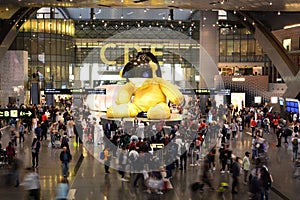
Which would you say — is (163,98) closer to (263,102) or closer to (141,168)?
(263,102)

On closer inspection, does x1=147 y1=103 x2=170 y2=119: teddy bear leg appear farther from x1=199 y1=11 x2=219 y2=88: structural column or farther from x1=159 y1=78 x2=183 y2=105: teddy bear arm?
x1=199 y1=11 x2=219 y2=88: structural column

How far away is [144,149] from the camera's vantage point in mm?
17250

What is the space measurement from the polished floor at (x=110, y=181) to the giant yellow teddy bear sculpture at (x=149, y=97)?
1009 cm

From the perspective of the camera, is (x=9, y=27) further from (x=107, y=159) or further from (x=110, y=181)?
(x=110, y=181)

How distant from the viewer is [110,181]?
53.3 ft

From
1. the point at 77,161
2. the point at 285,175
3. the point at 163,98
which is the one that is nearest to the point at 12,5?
the point at 163,98

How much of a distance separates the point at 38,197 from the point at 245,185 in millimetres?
6076

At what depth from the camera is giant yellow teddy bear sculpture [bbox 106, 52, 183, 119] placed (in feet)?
108

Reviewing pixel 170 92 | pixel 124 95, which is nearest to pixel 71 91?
pixel 124 95

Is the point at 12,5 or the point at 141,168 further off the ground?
the point at 12,5

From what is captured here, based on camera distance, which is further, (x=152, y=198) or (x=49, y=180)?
(x=49, y=180)

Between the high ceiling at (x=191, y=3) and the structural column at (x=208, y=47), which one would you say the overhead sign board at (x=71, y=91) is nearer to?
the high ceiling at (x=191, y=3)

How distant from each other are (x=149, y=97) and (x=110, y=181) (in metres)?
17.9

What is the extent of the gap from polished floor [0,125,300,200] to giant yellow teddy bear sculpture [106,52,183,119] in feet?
33.1
